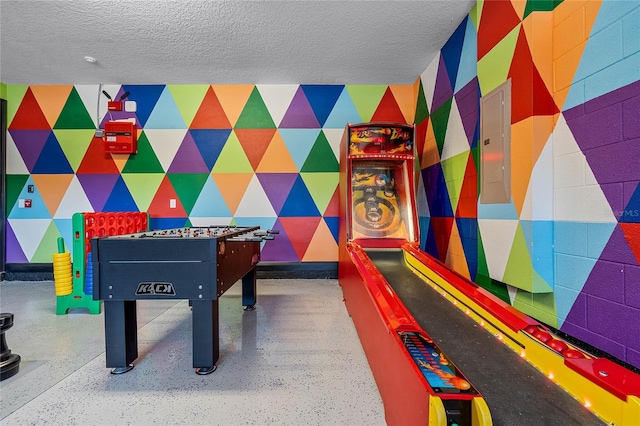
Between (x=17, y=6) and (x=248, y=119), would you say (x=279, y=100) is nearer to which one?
(x=248, y=119)

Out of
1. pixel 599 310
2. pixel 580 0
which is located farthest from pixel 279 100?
pixel 599 310

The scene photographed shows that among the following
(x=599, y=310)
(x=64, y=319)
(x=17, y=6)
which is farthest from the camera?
(x=64, y=319)

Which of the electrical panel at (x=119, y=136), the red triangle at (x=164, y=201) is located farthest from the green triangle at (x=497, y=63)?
the electrical panel at (x=119, y=136)

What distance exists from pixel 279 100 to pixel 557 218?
11.1ft

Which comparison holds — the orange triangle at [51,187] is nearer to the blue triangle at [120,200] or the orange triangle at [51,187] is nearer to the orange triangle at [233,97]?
the blue triangle at [120,200]

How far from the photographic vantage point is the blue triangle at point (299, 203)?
156 inches

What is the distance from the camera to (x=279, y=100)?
392 cm

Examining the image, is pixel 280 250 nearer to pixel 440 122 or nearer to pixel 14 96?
pixel 440 122

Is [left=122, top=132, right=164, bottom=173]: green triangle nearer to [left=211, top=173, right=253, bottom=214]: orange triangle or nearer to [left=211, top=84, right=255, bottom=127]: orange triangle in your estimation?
[left=211, top=173, right=253, bottom=214]: orange triangle

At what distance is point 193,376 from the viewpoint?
1.69m

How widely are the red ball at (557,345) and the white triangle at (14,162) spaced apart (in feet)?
19.3

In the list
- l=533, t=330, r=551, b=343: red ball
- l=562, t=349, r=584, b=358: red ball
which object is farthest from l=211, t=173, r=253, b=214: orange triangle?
l=562, t=349, r=584, b=358: red ball

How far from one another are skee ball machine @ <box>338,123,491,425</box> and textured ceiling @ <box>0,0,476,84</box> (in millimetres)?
936

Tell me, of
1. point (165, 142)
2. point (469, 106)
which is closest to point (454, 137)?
point (469, 106)
